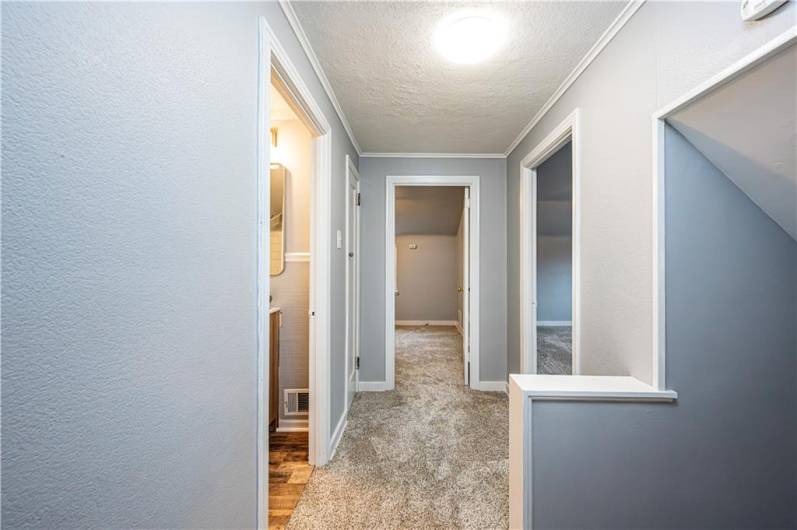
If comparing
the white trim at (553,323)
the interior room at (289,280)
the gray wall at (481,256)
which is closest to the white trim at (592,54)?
the gray wall at (481,256)

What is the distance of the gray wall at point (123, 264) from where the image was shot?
0.48 meters

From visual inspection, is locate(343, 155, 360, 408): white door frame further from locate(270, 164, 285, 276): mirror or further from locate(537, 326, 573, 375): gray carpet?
locate(537, 326, 573, 375): gray carpet

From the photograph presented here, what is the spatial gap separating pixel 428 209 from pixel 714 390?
489cm

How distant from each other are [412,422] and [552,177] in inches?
127

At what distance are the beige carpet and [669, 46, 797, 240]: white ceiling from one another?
1.73 m

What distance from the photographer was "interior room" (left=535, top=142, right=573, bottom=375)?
Answer: 3.81 metres

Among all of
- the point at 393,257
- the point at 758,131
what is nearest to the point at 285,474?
the point at 393,257

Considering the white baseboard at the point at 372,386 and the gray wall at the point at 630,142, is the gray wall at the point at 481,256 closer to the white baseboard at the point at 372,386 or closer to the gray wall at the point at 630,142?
the white baseboard at the point at 372,386

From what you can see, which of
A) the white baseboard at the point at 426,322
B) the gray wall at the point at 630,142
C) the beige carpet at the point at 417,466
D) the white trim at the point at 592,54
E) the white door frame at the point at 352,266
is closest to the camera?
the gray wall at the point at 630,142

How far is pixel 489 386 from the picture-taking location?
314 centimetres

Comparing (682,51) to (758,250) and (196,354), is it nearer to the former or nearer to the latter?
(758,250)

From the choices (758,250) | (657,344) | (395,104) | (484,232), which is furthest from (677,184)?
(484,232)

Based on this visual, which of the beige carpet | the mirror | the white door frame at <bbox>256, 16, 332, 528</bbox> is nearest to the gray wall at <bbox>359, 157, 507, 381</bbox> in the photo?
the beige carpet

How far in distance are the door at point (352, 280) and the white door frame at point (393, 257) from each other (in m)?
0.30
